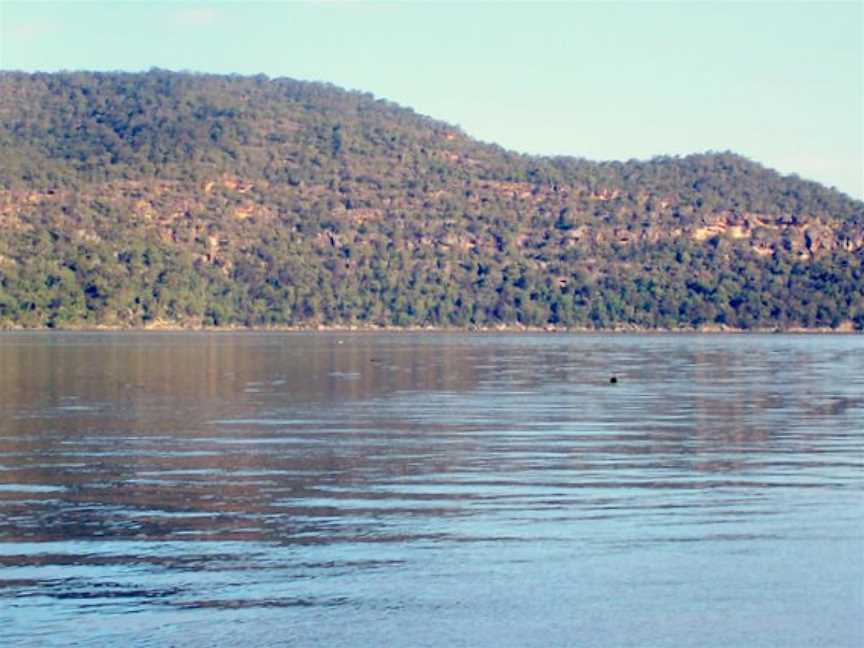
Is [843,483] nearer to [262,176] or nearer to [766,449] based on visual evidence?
[766,449]

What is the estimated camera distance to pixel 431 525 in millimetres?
17141

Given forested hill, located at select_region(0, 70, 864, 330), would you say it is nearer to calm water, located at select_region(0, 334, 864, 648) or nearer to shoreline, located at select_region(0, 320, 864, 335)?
shoreline, located at select_region(0, 320, 864, 335)

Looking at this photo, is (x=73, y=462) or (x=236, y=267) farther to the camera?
(x=236, y=267)

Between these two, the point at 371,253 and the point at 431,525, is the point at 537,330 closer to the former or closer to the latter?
the point at 371,253

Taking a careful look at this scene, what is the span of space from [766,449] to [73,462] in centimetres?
1124

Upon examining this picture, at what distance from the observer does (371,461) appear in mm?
23469

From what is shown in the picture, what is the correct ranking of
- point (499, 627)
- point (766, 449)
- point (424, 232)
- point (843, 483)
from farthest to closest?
point (424, 232), point (766, 449), point (843, 483), point (499, 627)

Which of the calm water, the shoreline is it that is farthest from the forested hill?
the calm water

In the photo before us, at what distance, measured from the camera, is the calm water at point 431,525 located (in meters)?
12.9

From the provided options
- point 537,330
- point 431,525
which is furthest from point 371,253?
point 431,525

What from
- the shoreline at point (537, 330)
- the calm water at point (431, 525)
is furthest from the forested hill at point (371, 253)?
the calm water at point (431, 525)

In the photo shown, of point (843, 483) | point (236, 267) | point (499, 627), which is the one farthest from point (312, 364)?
point (236, 267)

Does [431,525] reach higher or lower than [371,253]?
lower

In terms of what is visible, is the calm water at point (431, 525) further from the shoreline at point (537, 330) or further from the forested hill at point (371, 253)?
the shoreline at point (537, 330)
